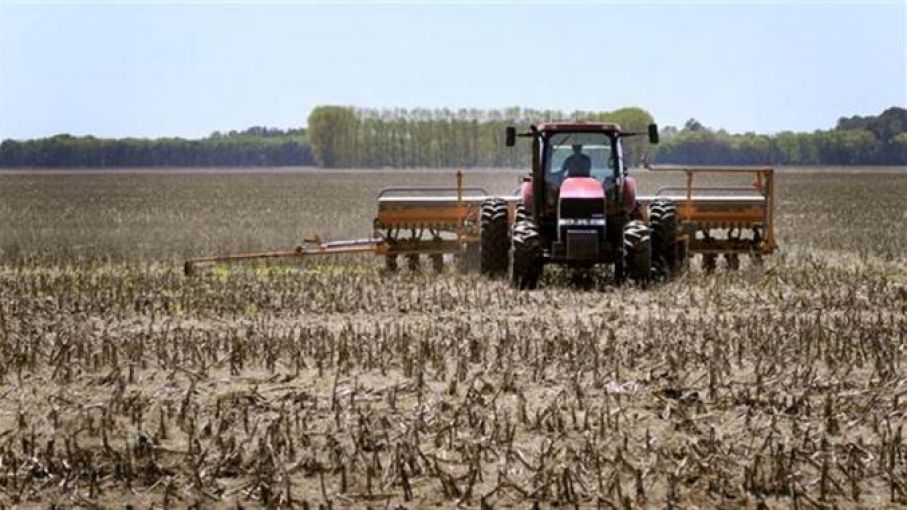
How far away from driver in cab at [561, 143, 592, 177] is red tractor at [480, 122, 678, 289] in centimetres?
1

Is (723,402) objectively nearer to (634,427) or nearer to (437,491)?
(634,427)

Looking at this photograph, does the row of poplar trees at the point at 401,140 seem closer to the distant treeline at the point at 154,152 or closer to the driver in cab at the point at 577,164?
the distant treeline at the point at 154,152

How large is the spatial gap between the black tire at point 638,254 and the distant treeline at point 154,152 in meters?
109

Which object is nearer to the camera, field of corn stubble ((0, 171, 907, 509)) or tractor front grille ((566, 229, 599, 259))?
field of corn stubble ((0, 171, 907, 509))

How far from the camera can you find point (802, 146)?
108 m

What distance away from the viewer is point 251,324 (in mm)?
11297

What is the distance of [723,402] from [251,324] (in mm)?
5012

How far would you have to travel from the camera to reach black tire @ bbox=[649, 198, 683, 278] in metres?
14.9

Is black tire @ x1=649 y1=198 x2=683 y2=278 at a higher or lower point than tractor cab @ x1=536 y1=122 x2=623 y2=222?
lower

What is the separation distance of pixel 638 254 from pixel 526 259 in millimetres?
1292

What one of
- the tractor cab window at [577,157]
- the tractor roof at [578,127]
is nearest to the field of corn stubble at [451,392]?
the tractor cab window at [577,157]

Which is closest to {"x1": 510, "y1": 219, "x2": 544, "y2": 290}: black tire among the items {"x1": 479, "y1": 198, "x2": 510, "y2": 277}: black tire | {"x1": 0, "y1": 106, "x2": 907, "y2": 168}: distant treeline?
{"x1": 479, "y1": 198, "x2": 510, "y2": 277}: black tire

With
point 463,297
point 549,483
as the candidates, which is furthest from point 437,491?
point 463,297

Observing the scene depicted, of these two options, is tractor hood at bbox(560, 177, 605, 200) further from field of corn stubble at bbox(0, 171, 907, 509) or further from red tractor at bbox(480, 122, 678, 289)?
field of corn stubble at bbox(0, 171, 907, 509)
